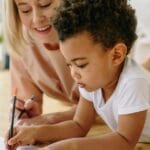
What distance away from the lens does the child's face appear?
67 centimetres

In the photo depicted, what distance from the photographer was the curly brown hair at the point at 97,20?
2.20 feet

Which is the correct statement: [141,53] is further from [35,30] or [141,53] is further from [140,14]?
[35,30]

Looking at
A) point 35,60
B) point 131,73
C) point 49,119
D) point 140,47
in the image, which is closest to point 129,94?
point 131,73

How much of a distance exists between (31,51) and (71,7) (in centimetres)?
37

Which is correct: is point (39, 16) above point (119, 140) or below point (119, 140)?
above

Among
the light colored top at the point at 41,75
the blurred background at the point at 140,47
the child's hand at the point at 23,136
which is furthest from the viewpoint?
the blurred background at the point at 140,47

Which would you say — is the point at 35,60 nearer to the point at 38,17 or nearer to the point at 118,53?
the point at 38,17

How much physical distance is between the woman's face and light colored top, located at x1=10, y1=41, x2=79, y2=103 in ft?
0.24

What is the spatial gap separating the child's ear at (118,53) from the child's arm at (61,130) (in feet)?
0.50

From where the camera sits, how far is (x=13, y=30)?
39.8 inches

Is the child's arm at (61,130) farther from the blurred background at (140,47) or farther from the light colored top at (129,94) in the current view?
the blurred background at (140,47)

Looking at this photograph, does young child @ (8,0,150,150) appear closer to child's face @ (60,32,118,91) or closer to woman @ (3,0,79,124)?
child's face @ (60,32,118,91)

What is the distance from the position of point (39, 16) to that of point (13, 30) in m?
0.14

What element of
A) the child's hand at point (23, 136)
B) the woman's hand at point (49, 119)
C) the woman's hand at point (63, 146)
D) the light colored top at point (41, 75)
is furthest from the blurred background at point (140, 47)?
the woman's hand at point (63, 146)
